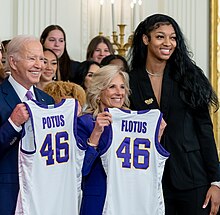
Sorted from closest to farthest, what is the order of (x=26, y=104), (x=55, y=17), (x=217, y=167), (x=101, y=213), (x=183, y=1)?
(x=26, y=104)
(x=101, y=213)
(x=217, y=167)
(x=55, y=17)
(x=183, y=1)

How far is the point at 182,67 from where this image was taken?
3271mm

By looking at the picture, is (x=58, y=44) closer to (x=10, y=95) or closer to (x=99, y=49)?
(x=99, y=49)

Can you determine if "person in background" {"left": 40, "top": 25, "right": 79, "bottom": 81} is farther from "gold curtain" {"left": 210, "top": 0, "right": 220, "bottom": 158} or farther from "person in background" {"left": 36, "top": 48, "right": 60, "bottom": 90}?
"gold curtain" {"left": 210, "top": 0, "right": 220, "bottom": 158}

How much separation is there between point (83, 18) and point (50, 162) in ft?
9.63

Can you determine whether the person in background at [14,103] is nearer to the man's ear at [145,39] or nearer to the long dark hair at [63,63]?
the man's ear at [145,39]

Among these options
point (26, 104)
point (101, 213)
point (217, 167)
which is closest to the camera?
point (26, 104)

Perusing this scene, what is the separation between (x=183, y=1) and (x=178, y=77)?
Result: 9.74 ft

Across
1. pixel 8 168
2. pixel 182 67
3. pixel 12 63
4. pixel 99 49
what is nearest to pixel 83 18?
pixel 99 49

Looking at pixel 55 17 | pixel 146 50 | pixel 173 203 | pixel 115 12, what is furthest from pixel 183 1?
pixel 173 203

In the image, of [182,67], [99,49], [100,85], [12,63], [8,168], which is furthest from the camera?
[99,49]

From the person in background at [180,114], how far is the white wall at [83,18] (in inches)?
82.3

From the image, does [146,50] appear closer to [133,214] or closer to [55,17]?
[133,214]

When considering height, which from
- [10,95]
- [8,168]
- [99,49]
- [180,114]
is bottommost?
[8,168]

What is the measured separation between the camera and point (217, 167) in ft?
10.5
